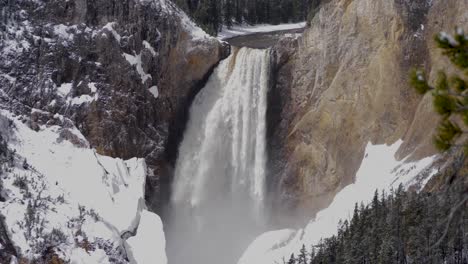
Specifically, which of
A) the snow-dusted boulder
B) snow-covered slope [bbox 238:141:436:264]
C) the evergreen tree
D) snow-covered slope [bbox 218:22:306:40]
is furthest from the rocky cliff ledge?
the evergreen tree

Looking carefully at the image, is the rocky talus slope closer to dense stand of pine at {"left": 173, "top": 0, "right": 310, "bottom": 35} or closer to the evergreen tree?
dense stand of pine at {"left": 173, "top": 0, "right": 310, "bottom": 35}

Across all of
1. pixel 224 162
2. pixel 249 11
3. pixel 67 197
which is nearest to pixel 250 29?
pixel 249 11

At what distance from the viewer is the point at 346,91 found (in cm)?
4225

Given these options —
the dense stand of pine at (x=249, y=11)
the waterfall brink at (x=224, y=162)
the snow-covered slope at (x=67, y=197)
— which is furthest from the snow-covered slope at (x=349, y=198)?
the dense stand of pine at (x=249, y=11)

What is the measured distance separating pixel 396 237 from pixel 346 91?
12551mm

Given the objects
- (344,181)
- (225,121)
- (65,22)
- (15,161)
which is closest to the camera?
(15,161)

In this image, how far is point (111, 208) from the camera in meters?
38.5

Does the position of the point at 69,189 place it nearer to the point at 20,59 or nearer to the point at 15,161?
the point at 15,161

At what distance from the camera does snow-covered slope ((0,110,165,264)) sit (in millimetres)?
34656

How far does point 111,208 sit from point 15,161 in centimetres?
551

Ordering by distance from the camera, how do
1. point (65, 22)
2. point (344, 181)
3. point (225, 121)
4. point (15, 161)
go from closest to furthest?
point (15, 161) < point (344, 181) < point (65, 22) < point (225, 121)

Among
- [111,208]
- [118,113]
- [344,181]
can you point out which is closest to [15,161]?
[111,208]

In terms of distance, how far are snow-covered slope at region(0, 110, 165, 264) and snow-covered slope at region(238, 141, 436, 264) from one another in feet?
21.4

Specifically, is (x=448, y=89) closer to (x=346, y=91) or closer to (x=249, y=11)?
(x=346, y=91)
